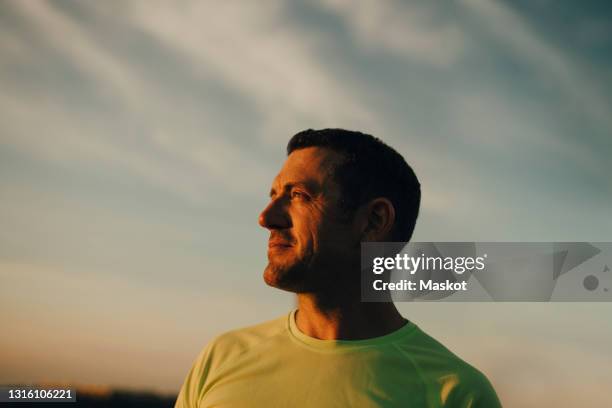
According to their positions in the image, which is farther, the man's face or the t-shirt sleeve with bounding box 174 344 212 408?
the t-shirt sleeve with bounding box 174 344 212 408

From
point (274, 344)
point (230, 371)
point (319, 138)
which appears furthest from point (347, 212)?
point (230, 371)

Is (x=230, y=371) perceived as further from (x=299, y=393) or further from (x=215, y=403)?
(x=299, y=393)

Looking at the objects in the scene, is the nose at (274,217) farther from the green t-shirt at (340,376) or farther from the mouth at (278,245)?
the green t-shirt at (340,376)

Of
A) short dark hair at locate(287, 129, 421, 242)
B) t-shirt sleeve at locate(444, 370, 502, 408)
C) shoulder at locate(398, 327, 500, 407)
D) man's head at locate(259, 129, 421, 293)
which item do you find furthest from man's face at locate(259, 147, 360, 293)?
t-shirt sleeve at locate(444, 370, 502, 408)

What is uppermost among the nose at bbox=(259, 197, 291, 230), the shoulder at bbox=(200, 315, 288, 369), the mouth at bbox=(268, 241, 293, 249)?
the nose at bbox=(259, 197, 291, 230)

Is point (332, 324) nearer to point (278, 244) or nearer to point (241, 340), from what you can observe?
point (278, 244)

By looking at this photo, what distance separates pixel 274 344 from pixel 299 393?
570 millimetres

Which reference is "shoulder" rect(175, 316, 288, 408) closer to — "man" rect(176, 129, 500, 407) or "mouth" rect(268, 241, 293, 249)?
"man" rect(176, 129, 500, 407)

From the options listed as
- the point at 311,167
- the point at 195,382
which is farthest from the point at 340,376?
the point at 311,167

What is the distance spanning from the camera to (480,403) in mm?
4020

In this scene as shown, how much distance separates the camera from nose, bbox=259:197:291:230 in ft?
15.3

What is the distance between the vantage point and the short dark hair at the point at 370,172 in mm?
4887

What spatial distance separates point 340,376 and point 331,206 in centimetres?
126

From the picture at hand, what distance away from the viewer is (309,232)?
4.63 m
